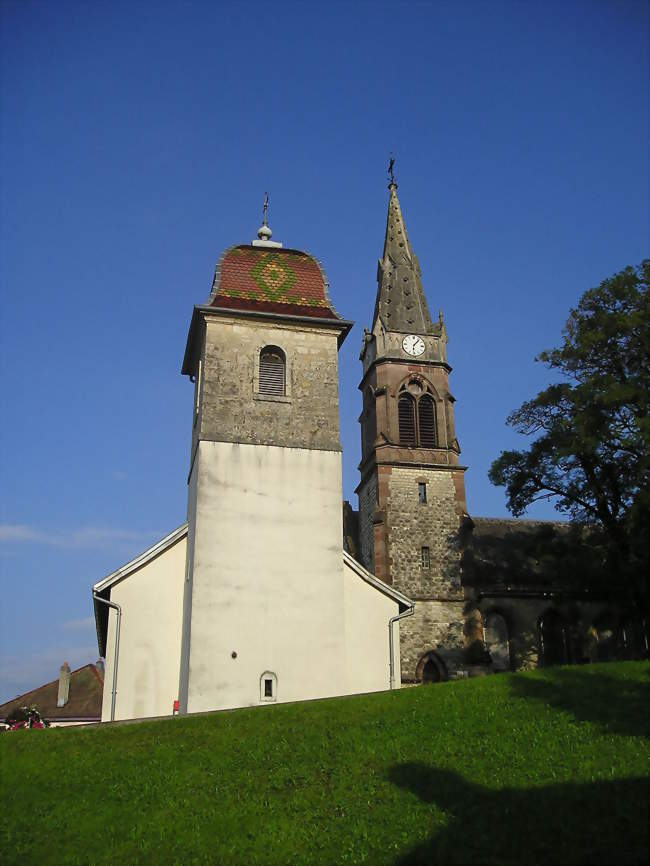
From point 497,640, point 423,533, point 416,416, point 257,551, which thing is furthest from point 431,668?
point 257,551

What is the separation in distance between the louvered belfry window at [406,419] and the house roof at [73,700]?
20426mm

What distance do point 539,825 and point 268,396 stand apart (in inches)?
535

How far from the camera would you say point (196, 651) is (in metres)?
19.6

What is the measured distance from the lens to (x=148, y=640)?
20734mm

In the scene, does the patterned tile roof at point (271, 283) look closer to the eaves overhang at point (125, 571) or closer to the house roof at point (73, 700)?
the eaves overhang at point (125, 571)

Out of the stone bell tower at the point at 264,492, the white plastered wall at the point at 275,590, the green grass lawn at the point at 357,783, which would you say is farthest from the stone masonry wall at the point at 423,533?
the green grass lawn at the point at 357,783

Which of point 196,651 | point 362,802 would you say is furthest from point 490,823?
point 196,651

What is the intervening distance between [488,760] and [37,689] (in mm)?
42926

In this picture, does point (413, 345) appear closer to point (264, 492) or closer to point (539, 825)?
point (264, 492)

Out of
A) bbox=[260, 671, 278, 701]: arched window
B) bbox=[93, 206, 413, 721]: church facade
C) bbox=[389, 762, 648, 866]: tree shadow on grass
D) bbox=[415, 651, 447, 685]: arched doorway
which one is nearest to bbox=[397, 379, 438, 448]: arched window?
bbox=[415, 651, 447, 685]: arched doorway

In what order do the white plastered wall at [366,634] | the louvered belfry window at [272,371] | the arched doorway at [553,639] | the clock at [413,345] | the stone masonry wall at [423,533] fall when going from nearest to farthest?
the white plastered wall at [366,634] → the louvered belfry window at [272,371] → the stone masonry wall at [423,533] → the arched doorway at [553,639] → the clock at [413,345]

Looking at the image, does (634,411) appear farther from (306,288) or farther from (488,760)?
(488,760)

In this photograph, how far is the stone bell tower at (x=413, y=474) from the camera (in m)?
39.6

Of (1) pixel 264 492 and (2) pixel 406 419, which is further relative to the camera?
(2) pixel 406 419
